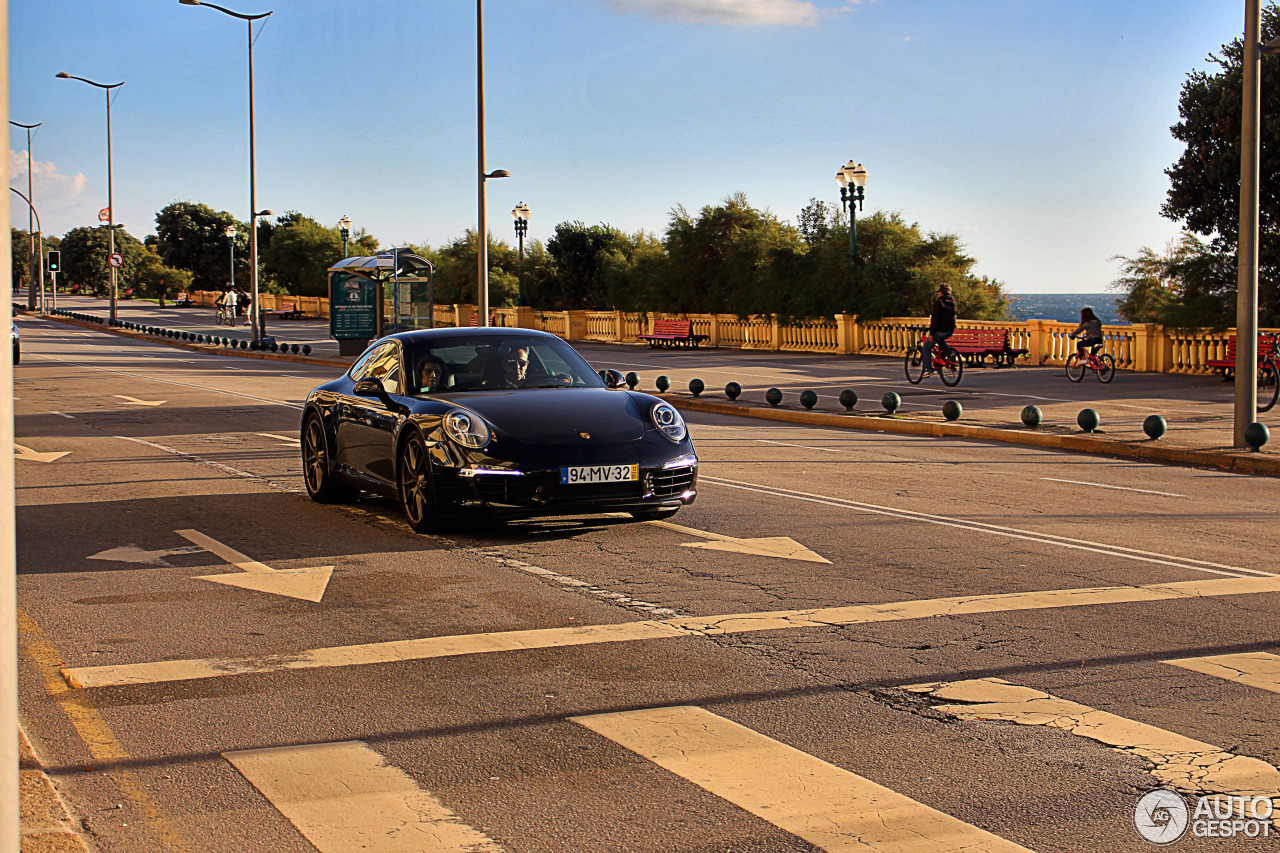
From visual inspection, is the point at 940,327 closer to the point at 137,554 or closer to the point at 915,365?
the point at 915,365


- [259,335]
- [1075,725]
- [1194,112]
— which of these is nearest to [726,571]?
[1075,725]

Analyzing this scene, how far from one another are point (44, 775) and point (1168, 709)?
13.7 ft

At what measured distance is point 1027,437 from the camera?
55.7 feet

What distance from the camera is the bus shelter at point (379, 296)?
3516cm

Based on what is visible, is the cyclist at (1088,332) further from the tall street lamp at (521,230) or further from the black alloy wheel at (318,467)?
A: the tall street lamp at (521,230)

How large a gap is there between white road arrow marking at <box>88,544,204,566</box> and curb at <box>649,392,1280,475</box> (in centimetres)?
1085

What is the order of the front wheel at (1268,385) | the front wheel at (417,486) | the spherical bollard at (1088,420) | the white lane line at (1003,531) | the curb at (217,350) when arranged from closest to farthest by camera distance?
the white lane line at (1003,531) < the front wheel at (417,486) < the spherical bollard at (1088,420) < the front wheel at (1268,385) < the curb at (217,350)

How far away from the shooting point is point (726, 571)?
816 centimetres

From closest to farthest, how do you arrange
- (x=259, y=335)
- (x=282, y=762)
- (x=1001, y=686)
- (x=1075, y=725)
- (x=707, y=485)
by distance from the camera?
(x=282, y=762)
(x=1075, y=725)
(x=1001, y=686)
(x=707, y=485)
(x=259, y=335)

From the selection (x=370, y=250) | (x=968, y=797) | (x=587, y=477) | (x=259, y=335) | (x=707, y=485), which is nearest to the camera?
(x=968, y=797)

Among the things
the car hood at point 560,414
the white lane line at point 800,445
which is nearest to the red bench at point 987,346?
the white lane line at point 800,445

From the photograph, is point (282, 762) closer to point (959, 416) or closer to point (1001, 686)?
point (1001, 686)

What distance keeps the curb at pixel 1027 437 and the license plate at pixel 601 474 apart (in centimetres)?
835

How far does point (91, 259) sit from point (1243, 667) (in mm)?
142585
